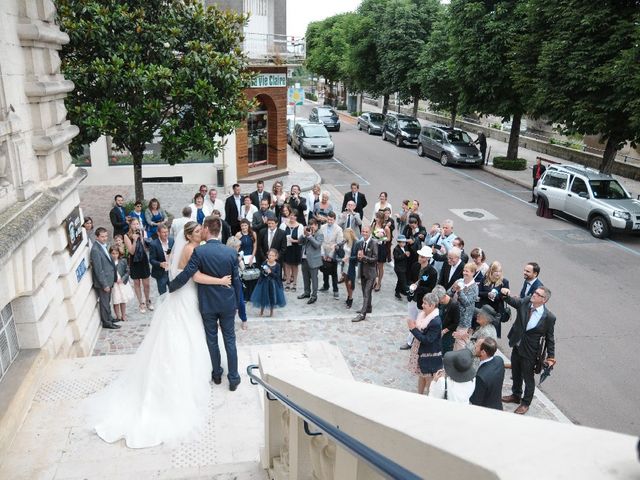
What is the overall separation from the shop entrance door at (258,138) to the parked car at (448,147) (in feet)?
30.2

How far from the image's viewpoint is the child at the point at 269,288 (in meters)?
10.6

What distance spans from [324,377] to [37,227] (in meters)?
4.80

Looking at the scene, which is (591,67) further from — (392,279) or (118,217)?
(118,217)

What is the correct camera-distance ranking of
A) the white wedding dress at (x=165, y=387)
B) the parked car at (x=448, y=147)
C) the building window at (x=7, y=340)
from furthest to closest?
the parked car at (x=448, y=147)
the building window at (x=7, y=340)
the white wedding dress at (x=165, y=387)

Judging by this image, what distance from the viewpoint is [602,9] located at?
18781mm

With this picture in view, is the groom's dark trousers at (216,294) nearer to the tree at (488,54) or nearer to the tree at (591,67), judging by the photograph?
the tree at (591,67)

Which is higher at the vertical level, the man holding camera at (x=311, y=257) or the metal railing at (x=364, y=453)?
the metal railing at (x=364, y=453)

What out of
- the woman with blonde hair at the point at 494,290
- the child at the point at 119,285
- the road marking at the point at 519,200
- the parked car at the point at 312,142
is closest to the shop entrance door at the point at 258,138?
the parked car at the point at 312,142

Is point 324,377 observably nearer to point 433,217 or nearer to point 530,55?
point 433,217

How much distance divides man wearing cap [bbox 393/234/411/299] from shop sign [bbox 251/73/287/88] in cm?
1439

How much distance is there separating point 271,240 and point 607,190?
39.5 feet

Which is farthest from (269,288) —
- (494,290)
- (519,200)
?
(519,200)

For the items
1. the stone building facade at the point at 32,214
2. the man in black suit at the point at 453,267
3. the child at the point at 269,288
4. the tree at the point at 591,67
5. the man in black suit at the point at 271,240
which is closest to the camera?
the stone building facade at the point at 32,214

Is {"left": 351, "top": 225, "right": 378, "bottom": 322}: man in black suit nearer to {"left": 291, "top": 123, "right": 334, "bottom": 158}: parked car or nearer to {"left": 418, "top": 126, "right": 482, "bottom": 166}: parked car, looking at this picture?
{"left": 418, "top": 126, "right": 482, "bottom": 166}: parked car
